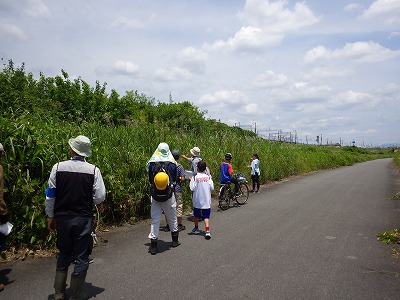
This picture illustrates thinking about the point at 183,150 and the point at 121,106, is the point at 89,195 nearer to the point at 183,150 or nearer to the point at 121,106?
the point at 183,150

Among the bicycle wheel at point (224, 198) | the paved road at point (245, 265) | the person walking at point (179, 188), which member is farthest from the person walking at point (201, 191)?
the bicycle wheel at point (224, 198)

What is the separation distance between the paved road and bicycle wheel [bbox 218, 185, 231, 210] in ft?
5.35

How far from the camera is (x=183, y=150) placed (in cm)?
1125

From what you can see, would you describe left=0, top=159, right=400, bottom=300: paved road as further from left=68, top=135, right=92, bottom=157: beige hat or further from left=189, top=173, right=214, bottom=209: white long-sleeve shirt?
left=68, top=135, right=92, bottom=157: beige hat

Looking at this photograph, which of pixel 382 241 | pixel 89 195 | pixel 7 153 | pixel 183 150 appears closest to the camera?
pixel 89 195

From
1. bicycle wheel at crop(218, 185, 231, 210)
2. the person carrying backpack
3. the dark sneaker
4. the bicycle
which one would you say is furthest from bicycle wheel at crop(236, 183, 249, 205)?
the person carrying backpack

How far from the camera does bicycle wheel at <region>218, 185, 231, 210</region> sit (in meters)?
10.4

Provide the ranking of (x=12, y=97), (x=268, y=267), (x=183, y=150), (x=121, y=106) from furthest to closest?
1. (x=121, y=106)
2. (x=183, y=150)
3. (x=12, y=97)
4. (x=268, y=267)

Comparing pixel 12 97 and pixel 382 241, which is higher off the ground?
pixel 12 97

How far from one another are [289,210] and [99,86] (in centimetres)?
2277

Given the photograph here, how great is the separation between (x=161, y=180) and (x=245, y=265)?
2079mm

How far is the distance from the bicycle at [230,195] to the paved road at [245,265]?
66.4 inches

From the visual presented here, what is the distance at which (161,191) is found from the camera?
5.82 meters

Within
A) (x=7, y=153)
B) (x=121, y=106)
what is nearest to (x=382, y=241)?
(x=7, y=153)
